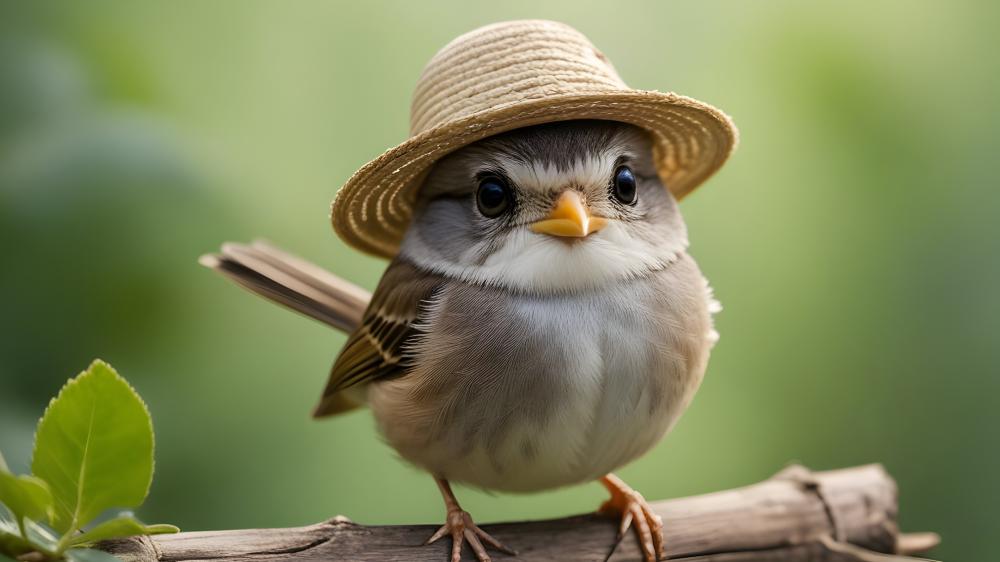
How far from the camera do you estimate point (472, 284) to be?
1823mm

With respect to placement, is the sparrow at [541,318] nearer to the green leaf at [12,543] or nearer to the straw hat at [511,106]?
the straw hat at [511,106]

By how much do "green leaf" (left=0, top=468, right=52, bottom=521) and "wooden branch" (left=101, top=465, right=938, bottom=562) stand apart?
0.36m

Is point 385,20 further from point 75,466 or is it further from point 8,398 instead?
point 75,466

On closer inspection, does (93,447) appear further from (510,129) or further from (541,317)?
(510,129)

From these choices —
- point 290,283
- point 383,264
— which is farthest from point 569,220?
point 383,264

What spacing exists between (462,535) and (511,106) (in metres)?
0.88

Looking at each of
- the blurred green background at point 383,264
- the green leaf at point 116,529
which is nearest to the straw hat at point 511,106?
the green leaf at point 116,529

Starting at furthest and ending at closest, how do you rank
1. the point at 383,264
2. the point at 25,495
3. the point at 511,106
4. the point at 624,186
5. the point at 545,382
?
the point at 383,264
the point at 624,186
the point at 545,382
the point at 511,106
the point at 25,495

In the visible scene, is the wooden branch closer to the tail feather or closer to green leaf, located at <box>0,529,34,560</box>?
green leaf, located at <box>0,529,34,560</box>

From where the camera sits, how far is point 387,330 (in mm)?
1983

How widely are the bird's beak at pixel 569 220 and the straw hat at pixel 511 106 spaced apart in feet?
0.55

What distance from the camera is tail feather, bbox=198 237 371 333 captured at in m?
2.32

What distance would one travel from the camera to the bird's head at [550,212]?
1741mm

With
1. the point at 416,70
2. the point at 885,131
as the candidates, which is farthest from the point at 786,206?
the point at 416,70
